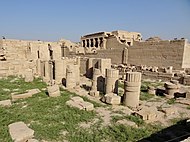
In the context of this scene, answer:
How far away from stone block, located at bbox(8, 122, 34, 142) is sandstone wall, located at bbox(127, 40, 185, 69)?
15.0m

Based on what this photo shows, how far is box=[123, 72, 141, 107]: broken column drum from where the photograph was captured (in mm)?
7477

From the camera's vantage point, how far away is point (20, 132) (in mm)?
4652

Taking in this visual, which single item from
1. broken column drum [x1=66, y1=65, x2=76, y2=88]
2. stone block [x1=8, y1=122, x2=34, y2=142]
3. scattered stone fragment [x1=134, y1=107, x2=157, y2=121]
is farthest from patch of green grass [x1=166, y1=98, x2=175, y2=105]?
stone block [x1=8, y1=122, x2=34, y2=142]

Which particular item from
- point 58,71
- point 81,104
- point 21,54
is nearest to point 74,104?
point 81,104

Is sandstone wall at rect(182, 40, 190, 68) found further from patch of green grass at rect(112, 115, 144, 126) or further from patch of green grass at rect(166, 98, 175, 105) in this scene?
patch of green grass at rect(112, 115, 144, 126)

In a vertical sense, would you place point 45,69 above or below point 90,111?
above

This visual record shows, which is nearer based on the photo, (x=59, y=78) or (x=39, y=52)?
(x=59, y=78)

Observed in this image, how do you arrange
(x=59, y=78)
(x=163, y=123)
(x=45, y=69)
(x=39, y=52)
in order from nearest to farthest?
(x=163, y=123), (x=59, y=78), (x=45, y=69), (x=39, y=52)

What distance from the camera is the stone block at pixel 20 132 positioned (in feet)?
14.4

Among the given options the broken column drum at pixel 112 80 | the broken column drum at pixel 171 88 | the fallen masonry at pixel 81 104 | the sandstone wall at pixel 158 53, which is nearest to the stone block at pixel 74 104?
the fallen masonry at pixel 81 104

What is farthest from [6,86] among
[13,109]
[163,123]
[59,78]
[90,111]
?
[163,123]

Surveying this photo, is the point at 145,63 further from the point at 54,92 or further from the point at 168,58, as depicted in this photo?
the point at 54,92

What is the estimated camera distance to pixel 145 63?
18797mm

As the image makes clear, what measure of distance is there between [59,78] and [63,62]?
1.30m
